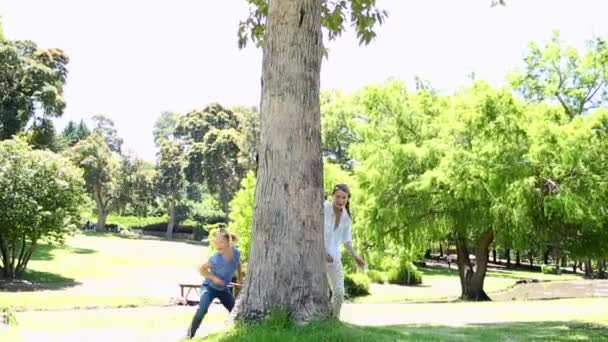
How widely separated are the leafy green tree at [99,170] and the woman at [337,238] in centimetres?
5615

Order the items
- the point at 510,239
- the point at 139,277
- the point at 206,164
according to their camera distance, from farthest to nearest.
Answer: the point at 206,164, the point at 139,277, the point at 510,239

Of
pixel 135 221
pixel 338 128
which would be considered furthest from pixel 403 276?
Result: pixel 135 221

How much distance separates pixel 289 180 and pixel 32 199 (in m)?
20.9

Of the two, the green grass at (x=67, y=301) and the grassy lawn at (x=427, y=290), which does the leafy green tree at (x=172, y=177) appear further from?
the green grass at (x=67, y=301)

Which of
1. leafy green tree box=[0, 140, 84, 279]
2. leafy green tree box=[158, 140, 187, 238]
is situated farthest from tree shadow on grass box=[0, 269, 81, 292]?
leafy green tree box=[158, 140, 187, 238]

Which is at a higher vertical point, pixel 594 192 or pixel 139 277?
pixel 594 192

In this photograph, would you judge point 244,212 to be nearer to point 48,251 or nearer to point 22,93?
point 48,251

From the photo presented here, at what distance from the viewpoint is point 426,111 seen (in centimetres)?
2608

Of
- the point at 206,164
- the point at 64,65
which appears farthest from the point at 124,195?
the point at 64,65

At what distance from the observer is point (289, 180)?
618 centimetres

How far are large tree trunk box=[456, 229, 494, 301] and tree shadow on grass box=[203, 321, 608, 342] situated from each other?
13915 millimetres

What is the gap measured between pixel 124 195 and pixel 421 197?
50090 millimetres

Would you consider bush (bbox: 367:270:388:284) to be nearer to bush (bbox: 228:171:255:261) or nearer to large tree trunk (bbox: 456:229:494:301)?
large tree trunk (bbox: 456:229:494:301)

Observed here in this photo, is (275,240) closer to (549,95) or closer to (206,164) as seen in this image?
(549,95)
